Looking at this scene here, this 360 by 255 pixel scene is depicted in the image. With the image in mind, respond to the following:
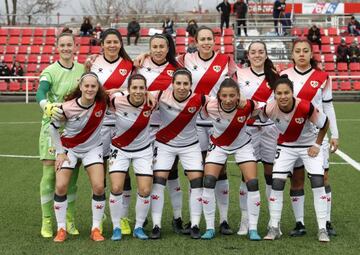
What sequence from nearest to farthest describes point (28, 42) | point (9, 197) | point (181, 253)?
point (181, 253) → point (9, 197) → point (28, 42)

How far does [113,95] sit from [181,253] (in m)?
1.73

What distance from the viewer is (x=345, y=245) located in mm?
6648

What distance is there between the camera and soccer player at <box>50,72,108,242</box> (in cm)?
686

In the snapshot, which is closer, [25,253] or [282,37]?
[25,253]

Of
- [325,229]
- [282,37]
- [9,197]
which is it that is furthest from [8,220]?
[282,37]

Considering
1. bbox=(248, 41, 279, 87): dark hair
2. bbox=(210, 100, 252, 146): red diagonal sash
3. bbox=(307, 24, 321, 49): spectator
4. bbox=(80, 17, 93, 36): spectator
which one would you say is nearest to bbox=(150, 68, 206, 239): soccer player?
bbox=(210, 100, 252, 146): red diagonal sash

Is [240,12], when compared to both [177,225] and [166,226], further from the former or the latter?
[177,225]

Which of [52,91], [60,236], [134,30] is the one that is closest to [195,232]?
[60,236]

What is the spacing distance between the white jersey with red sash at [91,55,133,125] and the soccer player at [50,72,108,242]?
0.40 m

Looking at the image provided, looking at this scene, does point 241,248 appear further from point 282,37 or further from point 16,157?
point 282,37

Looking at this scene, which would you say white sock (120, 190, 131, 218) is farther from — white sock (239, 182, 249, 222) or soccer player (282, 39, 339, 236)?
soccer player (282, 39, 339, 236)

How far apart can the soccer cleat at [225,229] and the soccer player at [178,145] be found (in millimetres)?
310

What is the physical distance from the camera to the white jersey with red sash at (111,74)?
733 centimetres

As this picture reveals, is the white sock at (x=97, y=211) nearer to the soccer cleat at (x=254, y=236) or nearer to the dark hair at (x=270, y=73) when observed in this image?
the soccer cleat at (x=254, y=236)
